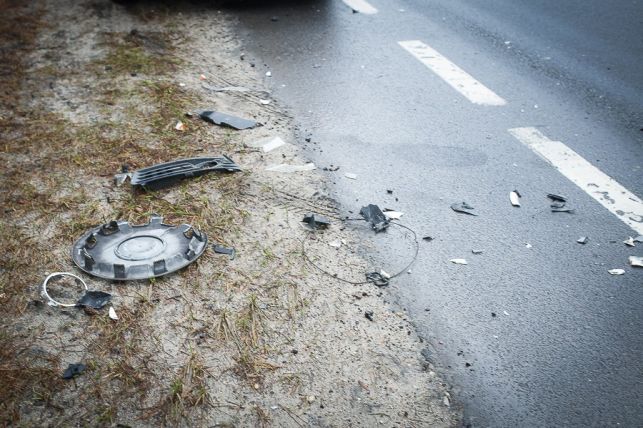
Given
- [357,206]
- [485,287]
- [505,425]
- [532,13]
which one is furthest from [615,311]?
[532,13]

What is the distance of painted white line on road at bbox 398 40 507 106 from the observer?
19.5 ft

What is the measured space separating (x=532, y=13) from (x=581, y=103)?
9.21 ft

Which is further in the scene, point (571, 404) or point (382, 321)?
point (382, 321)

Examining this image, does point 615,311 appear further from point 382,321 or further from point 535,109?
point 535,109

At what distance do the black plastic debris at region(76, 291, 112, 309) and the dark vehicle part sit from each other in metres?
0.14

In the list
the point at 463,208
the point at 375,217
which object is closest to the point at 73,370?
the point at 375,217

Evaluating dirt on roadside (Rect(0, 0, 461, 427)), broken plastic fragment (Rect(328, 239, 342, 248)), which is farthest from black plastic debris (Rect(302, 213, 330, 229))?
broken plastic fragment (Rect(328, 239, 342, 248))

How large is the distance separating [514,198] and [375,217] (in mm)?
1063

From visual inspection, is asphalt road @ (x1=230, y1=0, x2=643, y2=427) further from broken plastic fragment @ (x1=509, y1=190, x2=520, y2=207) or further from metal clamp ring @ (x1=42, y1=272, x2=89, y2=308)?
metal clamp ring @ (x1=42, y1=272, x2=89, y2=308)

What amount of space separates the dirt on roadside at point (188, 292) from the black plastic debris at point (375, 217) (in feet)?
0.59

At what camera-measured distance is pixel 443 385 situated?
117 inches

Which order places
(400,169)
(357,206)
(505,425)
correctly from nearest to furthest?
(505,425) → (357,206) → (400,169)

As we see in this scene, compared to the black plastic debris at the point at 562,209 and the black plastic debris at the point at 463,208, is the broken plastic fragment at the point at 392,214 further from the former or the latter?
the black plastic debris at the point at 562,209

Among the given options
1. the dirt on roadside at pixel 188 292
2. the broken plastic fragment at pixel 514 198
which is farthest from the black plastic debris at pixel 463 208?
the dirt on roadside at pixel 188 292
